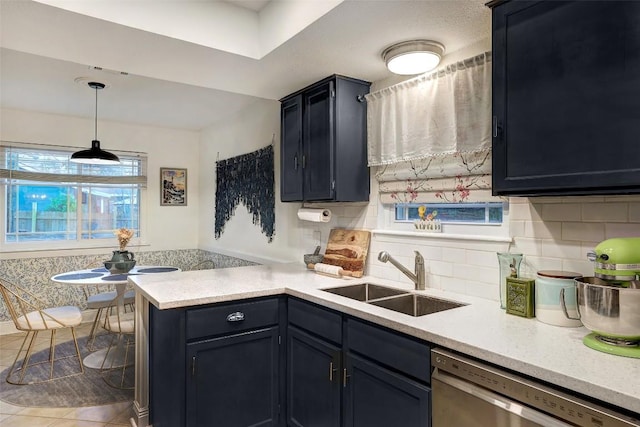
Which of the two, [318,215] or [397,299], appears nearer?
[397,299]

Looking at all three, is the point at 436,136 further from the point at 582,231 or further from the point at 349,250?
the point at 349,250

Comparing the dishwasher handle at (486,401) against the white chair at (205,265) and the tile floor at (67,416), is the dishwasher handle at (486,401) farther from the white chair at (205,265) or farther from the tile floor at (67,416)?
Result: the white chair at (205,265)

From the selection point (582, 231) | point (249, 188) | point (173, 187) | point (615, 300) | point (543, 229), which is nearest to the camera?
point (615, 300)

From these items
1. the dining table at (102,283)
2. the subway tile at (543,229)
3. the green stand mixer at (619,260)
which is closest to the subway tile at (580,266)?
the subway tile at (543,229)

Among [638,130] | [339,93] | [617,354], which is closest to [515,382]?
[617,354]

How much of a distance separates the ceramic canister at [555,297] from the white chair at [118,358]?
9.57 ft

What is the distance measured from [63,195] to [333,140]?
391cm

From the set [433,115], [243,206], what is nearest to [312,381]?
[433,115]

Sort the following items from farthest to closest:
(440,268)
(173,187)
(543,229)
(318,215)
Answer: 1. (173,187)
2. (318,215)
3. (440,268)
4. (543,229)

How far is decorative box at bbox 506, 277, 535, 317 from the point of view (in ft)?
5.33

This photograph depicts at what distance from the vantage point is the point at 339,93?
2.54m

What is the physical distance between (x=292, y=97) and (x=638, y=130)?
2164mm

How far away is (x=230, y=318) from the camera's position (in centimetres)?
210

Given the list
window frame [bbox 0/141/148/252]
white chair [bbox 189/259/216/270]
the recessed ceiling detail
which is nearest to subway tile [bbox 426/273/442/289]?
the recessed ceiling detail
